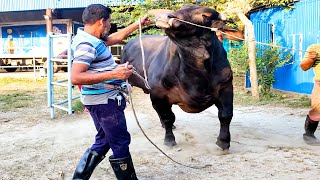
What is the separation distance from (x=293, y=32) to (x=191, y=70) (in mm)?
6465

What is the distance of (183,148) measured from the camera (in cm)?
522

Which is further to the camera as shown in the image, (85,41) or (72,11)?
(72,11)

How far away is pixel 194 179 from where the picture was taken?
3.98 metres

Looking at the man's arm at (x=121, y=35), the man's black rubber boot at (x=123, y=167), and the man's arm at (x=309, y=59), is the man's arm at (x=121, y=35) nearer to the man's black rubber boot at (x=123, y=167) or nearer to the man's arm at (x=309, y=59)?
A: the man's black rubber boot at (x=123, y=167)

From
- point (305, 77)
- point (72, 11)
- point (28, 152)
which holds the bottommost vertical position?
point (28, 152)

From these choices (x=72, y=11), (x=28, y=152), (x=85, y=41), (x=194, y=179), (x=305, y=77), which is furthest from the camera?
(x=72, y=11)

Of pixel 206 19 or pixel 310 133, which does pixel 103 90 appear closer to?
pixel 206 19

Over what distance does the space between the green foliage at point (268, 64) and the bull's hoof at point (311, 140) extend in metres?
4.92

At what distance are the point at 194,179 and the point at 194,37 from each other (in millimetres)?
1303

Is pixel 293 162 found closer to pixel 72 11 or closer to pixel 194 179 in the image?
pixel 194 179

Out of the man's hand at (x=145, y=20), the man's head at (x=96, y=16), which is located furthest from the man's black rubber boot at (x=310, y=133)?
the man's head at (x=96, y=16)

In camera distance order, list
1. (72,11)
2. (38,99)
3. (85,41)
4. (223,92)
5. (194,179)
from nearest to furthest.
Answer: (85,41)
(194,179)
(223,92)
(38,99)
(72,11)

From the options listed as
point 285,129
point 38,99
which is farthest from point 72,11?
point 285,129

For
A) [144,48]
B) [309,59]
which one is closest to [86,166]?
[309,59]
